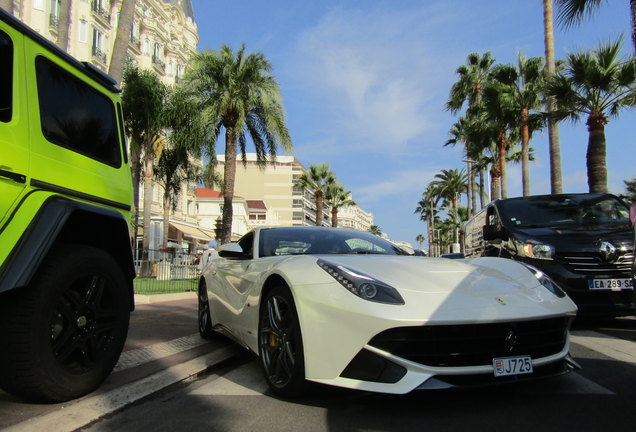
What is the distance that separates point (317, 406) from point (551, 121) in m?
14.9

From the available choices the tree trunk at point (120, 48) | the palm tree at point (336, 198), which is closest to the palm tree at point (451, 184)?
the palm tree at point (336, 198)

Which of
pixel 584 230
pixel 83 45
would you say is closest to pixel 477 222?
pixel 584 230

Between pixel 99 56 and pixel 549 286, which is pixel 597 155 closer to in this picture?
pixel 549 286

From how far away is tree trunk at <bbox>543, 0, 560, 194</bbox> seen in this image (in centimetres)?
1578

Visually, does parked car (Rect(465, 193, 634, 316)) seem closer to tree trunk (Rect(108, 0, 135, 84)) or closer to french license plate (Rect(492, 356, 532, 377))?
french license plate (Rect(492, 356, 532, 377))

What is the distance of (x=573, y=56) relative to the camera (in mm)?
13859

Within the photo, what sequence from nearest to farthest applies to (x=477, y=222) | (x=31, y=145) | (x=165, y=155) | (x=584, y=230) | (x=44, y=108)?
1. (x=31, y=145)
2. (x=44, y=108)
3. (x=584, y=230)
4. (x=477, y=222)
5. (x=165, y=155)

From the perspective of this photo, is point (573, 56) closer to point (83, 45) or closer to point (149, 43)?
point (83, 45)

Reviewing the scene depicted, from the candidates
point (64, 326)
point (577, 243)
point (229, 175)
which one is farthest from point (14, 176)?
point (229, 175)

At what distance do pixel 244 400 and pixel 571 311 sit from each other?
2.28m

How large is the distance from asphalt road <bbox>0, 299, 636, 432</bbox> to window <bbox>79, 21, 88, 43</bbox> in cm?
3220

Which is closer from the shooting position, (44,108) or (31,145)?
(31,145)

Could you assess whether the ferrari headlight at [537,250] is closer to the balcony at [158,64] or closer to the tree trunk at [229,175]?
the tree trunk at [229,175]

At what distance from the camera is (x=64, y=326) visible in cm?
296
